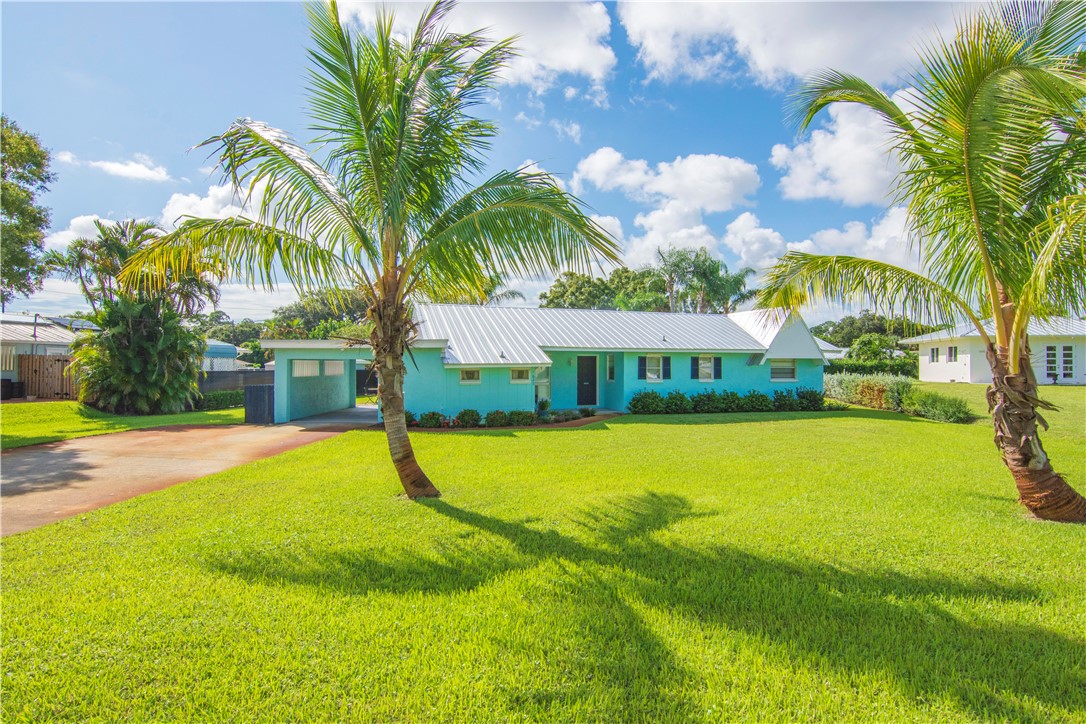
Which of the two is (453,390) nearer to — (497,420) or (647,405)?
(497,420)

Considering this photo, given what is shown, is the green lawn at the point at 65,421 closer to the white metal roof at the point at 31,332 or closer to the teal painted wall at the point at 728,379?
the white metal roof at the point at 31,332

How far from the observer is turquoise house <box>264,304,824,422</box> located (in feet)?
52.5

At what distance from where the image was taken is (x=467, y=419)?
15.5 m

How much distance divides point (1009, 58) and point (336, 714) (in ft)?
29.1

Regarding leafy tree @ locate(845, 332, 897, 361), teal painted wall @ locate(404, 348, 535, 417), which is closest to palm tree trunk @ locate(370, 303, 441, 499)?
teal painted wall @ locate(404, 348, 535, 417)

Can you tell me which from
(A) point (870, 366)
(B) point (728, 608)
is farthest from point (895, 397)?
(B) point (728, 608)

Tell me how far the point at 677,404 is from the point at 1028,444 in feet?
44.2

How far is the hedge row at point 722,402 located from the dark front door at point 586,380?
2.00 m

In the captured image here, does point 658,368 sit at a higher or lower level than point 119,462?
higher

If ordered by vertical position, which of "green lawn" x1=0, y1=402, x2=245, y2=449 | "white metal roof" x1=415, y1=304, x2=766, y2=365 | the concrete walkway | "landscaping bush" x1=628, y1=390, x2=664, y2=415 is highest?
"white metal roof" x1=415, y1=304, x2=766, y2=365

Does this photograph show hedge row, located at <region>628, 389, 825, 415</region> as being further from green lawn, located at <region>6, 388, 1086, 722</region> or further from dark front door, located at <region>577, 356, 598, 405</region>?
green lawn, located at <region>6, 388, 1086, 722</region>

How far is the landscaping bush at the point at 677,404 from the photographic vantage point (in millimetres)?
19688

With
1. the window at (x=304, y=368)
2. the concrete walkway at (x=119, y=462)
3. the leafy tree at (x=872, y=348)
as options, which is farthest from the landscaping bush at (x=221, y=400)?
the leafy tree at (x=872, y=348)

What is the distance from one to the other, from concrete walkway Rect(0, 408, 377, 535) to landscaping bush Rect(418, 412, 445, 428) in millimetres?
1875
